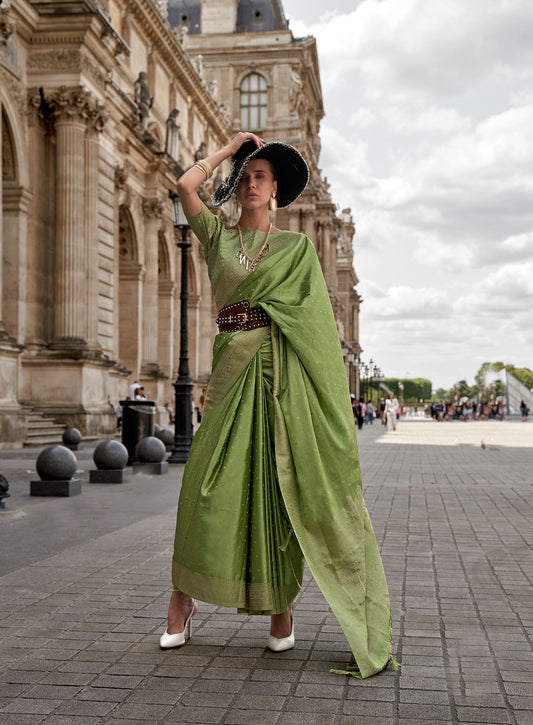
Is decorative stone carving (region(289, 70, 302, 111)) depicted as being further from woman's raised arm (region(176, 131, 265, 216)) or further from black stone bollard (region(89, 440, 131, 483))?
woman's raised arm (region(176, 131, 265, 216))

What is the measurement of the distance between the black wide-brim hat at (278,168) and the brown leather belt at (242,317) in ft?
1.73

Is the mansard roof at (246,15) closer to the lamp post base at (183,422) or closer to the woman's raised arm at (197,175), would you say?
the lamp post base at (183,422)

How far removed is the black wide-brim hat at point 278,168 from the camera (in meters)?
4.07

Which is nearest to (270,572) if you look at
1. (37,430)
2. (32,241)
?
(37,430)

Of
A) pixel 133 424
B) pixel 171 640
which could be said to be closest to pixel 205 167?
pixel 171 640

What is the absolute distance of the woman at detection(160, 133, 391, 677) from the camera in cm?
369

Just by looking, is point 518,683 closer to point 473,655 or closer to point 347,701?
point 473,655

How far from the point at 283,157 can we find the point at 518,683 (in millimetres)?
2488

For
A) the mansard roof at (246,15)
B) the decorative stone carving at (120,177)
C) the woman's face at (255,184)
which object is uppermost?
the mansard roof at (246,15)

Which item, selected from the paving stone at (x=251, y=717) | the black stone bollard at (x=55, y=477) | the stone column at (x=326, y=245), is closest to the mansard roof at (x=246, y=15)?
the stone column at (x=326, y=245)

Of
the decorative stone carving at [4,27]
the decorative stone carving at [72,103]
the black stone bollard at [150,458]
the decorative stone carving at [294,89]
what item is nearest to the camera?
the black stone bollard at [150,458]

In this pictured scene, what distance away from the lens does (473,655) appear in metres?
Answer: 3.93

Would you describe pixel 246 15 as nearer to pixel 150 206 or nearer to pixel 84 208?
pixel 150 206

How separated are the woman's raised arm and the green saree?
325 mm
